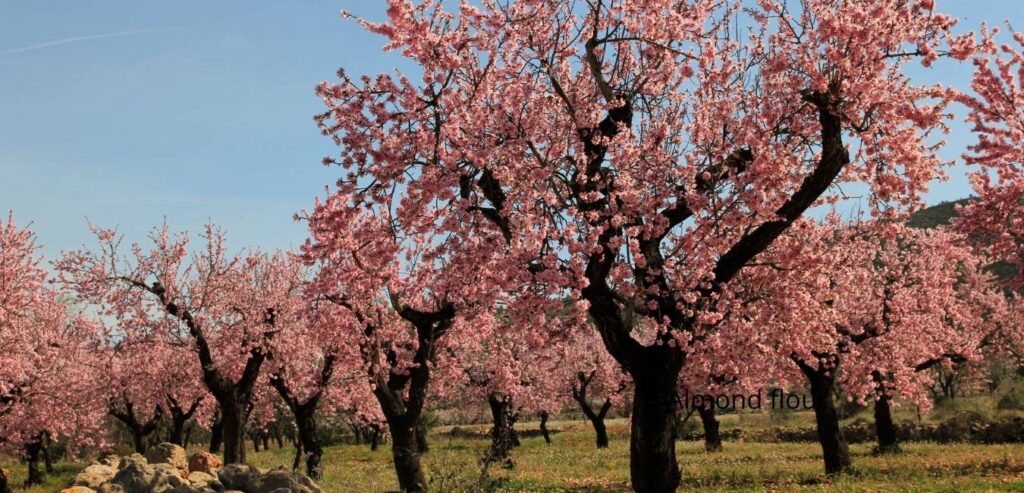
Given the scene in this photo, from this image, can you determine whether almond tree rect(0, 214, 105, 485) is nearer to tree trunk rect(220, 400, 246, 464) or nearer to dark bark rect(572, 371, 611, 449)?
tree trunk rect(220, 400, 246, 464)

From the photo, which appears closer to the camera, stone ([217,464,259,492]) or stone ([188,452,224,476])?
stone ([217,464,259,492])

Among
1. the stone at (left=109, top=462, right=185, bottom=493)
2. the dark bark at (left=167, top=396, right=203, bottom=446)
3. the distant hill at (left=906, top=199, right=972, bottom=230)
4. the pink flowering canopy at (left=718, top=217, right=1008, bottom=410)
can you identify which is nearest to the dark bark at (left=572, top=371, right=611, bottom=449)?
the pink flowering canopy at (left=718, top=217, right=1008, bottom=410)

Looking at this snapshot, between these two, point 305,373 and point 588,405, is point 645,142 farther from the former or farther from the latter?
point 588,405

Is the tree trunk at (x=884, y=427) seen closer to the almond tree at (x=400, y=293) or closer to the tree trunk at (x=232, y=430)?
the almond tree at (x=400, y=293)

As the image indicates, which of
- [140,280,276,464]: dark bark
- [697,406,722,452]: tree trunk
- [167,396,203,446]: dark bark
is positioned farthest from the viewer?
[167,396,203,446]: dark bark

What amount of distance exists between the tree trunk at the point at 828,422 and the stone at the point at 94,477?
19078 mm

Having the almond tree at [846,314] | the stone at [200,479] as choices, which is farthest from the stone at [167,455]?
the almond tree at [846,314]

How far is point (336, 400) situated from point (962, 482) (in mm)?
26660

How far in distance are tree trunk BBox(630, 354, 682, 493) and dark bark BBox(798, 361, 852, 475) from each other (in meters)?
12.1

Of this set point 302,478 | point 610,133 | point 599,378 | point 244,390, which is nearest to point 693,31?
point 610,133

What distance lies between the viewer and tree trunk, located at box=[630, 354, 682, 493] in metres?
13.3

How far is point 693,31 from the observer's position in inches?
531

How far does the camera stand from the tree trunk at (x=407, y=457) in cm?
2064

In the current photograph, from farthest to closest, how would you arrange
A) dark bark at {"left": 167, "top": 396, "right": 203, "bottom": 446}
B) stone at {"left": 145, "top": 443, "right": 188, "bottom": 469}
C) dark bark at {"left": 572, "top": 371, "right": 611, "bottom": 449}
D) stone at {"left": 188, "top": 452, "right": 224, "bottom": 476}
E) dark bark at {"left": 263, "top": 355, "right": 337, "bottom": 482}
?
dark bark at {"left": 572, "top": 371, "right": 611, "bottom": 449}
dark bark at {"left": 167, "top": 396, "right": 203, "bottom": 446}
dark bark at {"left": 263, "top": 355, "right": 337, "bottom": 482}
stone at {"left": 145, "top": 443, "right": 188, "bottom": 469}
stone at {"left": 188, "top": 452, "right": 224, "bottom": 476}
